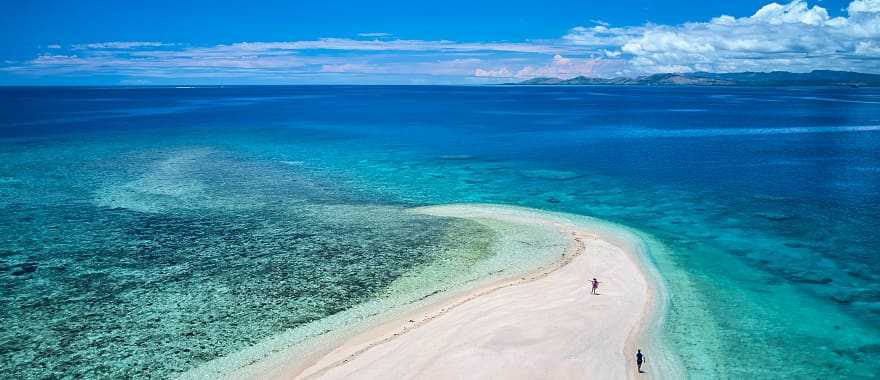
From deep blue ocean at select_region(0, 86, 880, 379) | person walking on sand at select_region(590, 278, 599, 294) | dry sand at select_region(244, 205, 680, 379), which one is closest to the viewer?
dry sand at select_region(244, 205, 680, 379)

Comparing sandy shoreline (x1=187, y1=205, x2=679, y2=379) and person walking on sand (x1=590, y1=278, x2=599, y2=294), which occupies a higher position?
person walking on sand (x1=590, y1=278, x2=599, y2=294)

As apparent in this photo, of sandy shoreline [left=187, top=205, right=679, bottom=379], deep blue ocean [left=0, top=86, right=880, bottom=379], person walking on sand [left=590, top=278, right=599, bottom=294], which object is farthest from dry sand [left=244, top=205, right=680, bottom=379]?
deep blue ocean [left=0, top=86, right=880, bottom=379]

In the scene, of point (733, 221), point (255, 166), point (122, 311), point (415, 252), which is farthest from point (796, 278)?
point (255, 166)

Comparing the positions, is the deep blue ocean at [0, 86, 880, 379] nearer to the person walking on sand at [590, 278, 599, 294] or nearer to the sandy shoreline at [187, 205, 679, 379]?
the sandy shoreline at [187, 205, 679, 379]

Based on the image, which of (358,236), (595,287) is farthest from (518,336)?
(358,236)

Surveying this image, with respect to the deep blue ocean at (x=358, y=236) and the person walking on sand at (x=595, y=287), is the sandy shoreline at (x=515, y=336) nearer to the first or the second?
Answer: the person walking on sand at (x=595, y=287)

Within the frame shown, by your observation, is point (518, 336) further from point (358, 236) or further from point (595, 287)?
point (358, 236)
